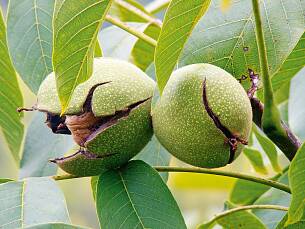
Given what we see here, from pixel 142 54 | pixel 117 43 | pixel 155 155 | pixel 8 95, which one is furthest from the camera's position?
pixel 142 54

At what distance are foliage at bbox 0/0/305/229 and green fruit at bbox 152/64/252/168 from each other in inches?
1.9

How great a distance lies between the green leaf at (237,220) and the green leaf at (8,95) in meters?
0.47

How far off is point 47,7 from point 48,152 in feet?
1.19

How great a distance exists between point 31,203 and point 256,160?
896 mm

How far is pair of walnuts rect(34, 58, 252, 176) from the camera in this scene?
1238mm

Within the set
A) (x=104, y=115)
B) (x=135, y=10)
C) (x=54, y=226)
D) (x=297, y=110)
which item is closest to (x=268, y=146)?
(x=297, y=110)

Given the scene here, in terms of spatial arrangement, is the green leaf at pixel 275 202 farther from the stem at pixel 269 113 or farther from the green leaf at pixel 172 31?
the green leaf at pixel 172 31

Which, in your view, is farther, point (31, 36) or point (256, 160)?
point (256, 160)

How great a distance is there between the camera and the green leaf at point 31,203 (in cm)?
121

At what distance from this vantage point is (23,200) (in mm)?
1258

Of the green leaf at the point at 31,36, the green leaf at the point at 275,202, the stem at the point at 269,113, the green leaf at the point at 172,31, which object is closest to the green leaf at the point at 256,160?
the green leaf at the point at 275,202

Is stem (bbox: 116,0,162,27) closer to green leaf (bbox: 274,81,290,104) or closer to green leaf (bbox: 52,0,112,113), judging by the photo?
green leaf (bbox: 274,81,290,104)

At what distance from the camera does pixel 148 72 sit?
157 centimetres

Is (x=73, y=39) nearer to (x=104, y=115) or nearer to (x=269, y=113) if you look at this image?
(x=104, y=115)
